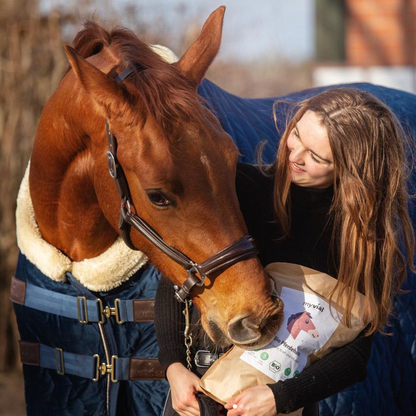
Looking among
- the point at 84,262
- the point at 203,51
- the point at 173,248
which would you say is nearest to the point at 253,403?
the point at 173,248

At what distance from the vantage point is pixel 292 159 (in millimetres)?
1942

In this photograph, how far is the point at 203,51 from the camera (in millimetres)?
2113

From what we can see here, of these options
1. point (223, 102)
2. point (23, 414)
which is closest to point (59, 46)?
point (223, 102)

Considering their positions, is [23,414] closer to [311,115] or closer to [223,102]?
[223,102]

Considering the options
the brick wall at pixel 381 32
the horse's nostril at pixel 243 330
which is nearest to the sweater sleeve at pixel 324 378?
the horse's nostril at pixel 243 330

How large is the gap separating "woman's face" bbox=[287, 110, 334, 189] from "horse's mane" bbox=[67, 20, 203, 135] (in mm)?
294

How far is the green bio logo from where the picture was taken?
1774 mm

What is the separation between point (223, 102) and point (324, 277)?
3.69 feet

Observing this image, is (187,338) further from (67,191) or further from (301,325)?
(67,191)

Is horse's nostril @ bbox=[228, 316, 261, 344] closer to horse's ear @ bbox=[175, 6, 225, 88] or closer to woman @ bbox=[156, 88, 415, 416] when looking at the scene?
woman @ bbox=[156, 88, 415, 416]

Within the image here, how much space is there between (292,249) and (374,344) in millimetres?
922

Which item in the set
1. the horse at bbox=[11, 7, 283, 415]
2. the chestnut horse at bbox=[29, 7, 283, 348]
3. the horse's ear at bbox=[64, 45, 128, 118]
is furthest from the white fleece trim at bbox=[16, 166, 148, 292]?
the horse's ear at bbox=[64, 45, 128, 118]

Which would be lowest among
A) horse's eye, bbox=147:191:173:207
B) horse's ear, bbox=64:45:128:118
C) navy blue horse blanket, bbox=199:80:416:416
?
navy blue horse blanket, bbox=199:80:416:416

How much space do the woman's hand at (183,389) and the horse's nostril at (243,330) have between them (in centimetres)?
20
